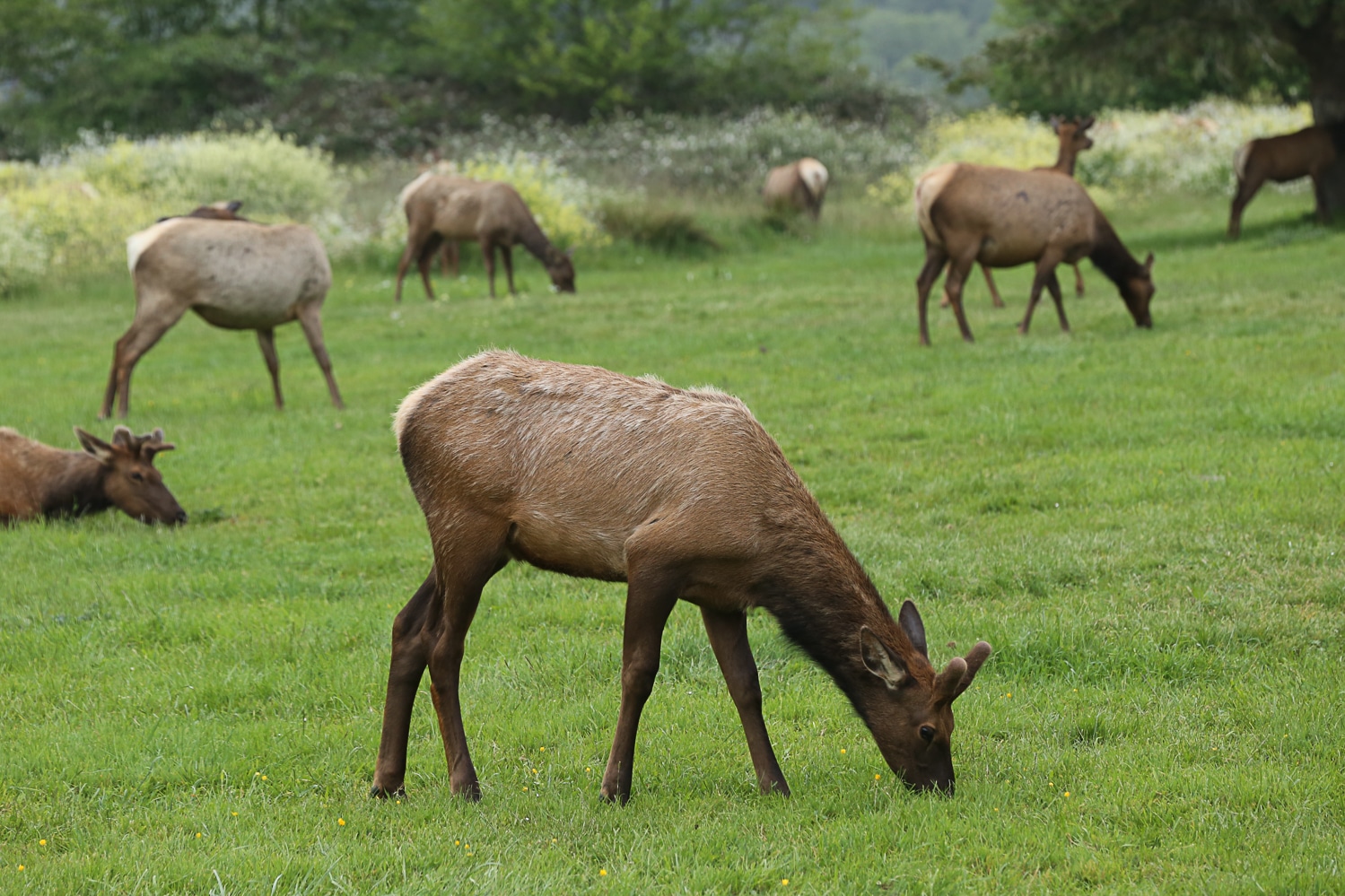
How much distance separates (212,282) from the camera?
1276 cm

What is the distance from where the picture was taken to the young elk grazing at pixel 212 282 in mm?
12742

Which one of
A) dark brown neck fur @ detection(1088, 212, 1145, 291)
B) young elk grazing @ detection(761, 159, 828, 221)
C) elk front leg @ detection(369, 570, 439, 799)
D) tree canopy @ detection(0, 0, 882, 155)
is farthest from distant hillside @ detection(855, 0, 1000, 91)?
elk front leg @ detection(369, 570, 439, 799)

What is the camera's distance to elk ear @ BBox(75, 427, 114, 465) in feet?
32.2

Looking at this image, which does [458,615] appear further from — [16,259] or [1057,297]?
[16,259]

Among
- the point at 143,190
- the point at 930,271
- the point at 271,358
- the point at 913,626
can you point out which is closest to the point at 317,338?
the point at 271,358

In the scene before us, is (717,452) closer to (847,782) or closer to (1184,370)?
(847,782)

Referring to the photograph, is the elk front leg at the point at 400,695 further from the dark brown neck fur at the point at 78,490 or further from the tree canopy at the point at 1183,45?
the tree canopy at the point at 1183,45

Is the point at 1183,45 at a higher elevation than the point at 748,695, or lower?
higher

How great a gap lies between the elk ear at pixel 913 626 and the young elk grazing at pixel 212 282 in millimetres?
9183

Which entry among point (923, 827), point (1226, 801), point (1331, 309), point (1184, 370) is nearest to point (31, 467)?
point (923, 827)

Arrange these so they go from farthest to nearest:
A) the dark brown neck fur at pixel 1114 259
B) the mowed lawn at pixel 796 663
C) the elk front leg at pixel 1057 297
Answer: the elk front leg at pixel 1057 297, the dark brown neck fur at pixel 1114 259, the mowed lawn at pixel 796 663

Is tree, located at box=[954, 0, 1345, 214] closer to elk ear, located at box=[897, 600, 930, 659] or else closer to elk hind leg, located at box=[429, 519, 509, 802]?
elk ear, located at box=[897, 600, 930, 659]

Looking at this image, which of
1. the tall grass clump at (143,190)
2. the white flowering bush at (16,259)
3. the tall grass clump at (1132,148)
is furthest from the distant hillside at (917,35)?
the white flowering bush at (16,259)

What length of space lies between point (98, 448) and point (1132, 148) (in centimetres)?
3018
